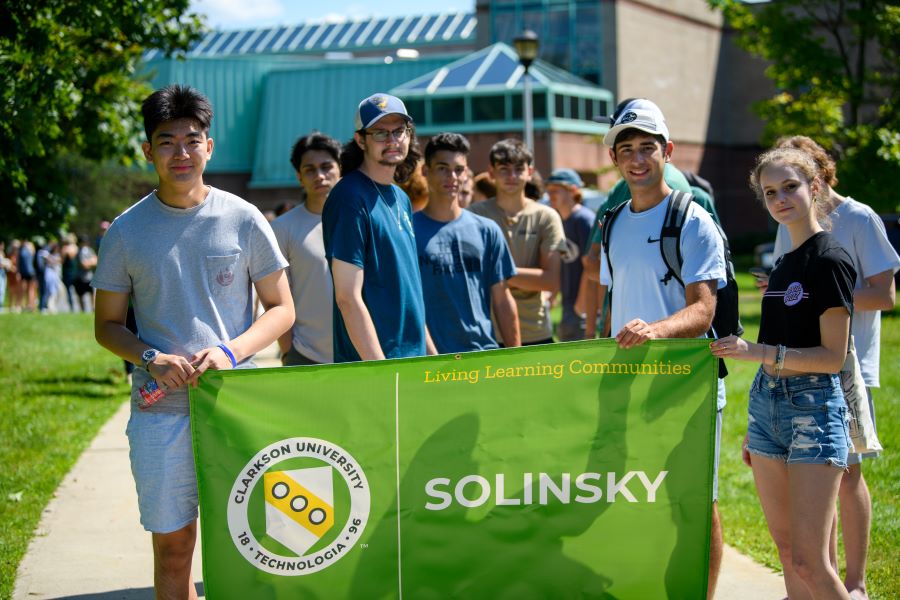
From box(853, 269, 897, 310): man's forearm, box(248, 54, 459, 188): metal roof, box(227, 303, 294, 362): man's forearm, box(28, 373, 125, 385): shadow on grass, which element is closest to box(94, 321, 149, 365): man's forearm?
box(227, 303, 294, 362): man's forearm

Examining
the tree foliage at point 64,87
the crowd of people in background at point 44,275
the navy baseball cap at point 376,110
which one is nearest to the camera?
the navy baseball cap at point 376,110

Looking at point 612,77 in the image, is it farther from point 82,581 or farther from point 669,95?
point 82,581

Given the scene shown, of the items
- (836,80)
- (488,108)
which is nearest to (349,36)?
(488,108)

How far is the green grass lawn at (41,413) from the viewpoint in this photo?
700 centimetres

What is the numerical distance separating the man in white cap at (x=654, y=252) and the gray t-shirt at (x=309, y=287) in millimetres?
2296

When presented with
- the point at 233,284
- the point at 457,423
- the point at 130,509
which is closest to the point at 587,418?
the point at 457,423

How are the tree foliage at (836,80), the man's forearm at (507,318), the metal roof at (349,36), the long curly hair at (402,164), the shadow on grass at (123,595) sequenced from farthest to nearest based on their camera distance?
the metal roof at (349,36), the tree foliage at (836,80), the man's forearm at (507,318), the shadow on grass at (123,595), the long curly hair at (402,164)

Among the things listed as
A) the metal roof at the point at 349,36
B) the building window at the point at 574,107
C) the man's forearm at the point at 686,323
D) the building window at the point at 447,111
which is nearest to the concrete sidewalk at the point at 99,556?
the man's forearm at the point at 686,323

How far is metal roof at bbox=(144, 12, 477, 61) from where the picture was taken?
74.8 m

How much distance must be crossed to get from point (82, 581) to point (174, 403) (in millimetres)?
2104

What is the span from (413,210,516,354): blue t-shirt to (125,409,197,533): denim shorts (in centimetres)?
191

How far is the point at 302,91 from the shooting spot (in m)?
51.1

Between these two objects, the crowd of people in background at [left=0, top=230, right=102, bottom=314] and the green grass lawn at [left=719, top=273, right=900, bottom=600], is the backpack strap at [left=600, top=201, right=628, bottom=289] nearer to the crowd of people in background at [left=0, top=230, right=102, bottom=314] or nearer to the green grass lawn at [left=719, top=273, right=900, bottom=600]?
the green grass lawn at [left=719, top=273, right=900, bottom=600]

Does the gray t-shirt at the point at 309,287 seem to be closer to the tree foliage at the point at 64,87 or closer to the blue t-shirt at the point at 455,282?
the blue t-shirt at the point at 455,282
